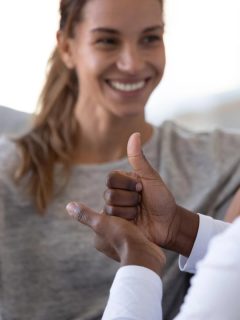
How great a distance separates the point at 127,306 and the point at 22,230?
0.69 m

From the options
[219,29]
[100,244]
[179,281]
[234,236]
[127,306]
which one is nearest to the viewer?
[234,236]

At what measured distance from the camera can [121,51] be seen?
146cm

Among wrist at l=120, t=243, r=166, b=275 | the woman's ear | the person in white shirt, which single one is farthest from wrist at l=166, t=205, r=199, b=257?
the woman's ear

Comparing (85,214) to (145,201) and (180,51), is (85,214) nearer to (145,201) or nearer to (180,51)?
(145,201)

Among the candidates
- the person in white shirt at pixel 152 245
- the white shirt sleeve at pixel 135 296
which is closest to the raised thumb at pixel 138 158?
the person in white shirt at pixel 152 245

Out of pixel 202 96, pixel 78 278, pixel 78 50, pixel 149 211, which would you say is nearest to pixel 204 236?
pixel 149 211

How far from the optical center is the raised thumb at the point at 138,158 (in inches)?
40.2

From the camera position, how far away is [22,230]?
1445 millimetres

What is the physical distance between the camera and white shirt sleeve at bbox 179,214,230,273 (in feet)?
3.58

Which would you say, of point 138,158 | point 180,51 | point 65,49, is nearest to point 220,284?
point 138,158

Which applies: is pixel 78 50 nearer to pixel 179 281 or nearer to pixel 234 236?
Result: pixel 179 281

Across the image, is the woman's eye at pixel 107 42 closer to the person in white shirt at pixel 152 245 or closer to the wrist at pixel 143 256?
the person in white shirt at pixel 152 245

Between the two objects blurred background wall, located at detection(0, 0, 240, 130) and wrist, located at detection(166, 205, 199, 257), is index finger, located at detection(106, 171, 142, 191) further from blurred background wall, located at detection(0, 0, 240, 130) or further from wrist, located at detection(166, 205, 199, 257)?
blurred background wall, located at detection(0, 0, 240, 130)

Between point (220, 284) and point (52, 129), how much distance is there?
993mm
